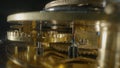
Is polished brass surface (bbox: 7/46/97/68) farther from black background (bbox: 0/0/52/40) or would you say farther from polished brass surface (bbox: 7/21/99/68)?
black background (bbox: 0/0/52/40)

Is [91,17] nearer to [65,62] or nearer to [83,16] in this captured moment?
[83,16]

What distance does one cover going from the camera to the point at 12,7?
83.1 inches

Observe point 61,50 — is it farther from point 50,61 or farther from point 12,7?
point 12,7

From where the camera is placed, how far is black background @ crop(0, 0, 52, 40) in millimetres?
2037

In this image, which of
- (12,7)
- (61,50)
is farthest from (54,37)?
(12,7)

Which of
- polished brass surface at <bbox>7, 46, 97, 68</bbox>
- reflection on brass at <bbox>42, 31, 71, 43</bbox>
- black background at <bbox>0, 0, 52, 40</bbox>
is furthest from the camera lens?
black background at <bbox>0, 0, 52, 40</bbox>

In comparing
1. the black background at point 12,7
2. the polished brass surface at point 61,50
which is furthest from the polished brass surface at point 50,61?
the black background at point 12,7

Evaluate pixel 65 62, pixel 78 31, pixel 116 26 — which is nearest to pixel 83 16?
pixel 116 26

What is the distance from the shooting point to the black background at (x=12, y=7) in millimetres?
2037

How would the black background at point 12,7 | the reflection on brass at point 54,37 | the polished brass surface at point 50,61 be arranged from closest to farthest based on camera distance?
the polished brass surface at point 50,61
the reflection on brass at point 54,37
the black background at point 12,7

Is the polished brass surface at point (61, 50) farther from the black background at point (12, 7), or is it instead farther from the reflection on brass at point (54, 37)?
the black background at point (12, 7)

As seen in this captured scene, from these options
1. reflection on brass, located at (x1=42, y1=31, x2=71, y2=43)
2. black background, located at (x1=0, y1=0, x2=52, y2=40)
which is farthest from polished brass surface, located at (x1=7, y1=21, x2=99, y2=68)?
black background, located at (x1=0, y1=0, x2=52, y2=40)

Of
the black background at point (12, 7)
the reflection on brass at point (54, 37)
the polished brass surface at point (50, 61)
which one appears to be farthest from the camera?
the black background at point (12, 7)

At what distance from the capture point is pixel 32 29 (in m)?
1.35
